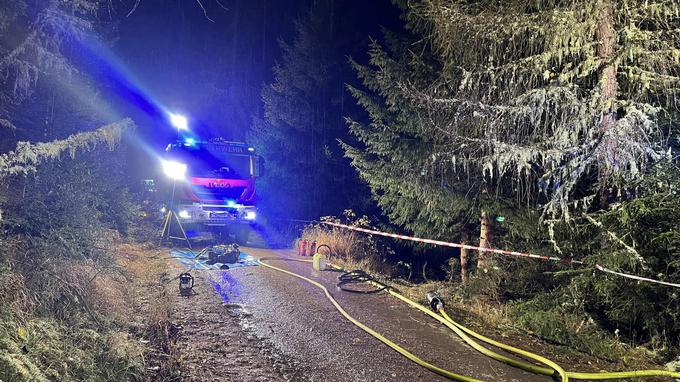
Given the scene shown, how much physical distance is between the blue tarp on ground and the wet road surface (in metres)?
0.99

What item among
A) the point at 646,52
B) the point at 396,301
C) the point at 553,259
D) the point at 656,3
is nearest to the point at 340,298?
the point at 396,301

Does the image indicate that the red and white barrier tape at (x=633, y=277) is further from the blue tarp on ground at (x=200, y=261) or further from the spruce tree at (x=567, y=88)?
the blue tarp on ground at (x=200, y=261)

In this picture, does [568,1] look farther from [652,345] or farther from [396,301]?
[396,301]

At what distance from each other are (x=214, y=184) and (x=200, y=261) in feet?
10.1

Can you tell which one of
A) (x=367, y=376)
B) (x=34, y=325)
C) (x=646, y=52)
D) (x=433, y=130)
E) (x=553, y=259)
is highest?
(x=646, y=52)

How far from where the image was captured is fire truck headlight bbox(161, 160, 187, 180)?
1075 centimetres

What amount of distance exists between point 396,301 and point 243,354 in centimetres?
294

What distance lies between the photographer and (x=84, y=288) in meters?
4.56

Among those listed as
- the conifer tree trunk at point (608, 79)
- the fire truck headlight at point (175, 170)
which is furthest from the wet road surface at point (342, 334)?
the fire truck headlight at point (175, 170)

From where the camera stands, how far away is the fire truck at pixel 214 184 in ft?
35.0

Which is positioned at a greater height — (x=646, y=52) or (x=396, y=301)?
(x=646, y=52)

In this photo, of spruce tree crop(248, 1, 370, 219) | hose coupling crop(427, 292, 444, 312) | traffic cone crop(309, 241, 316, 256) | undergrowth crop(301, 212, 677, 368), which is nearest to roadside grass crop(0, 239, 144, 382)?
hose coupling crop(427, 292, 444, 312)

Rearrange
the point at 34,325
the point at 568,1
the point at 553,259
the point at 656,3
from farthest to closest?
the point at 553,259 → the point at 568,1 → the point at 656,3 → the point at 34,325

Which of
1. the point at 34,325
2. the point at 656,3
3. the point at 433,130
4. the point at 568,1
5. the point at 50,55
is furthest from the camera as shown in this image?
the point at 433,130
